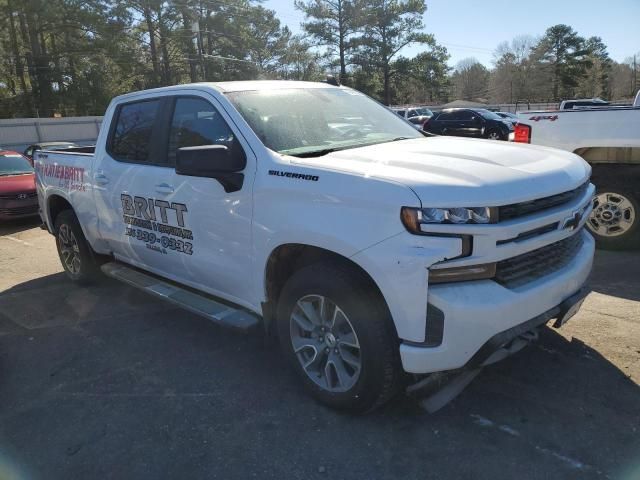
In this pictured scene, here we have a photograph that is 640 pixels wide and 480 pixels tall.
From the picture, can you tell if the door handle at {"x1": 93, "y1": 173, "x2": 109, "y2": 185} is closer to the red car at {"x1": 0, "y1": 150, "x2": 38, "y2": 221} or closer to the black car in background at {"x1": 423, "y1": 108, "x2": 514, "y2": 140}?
the red car at {"x1": 0, "y1": 150, "x2": 38, "y2": 221}

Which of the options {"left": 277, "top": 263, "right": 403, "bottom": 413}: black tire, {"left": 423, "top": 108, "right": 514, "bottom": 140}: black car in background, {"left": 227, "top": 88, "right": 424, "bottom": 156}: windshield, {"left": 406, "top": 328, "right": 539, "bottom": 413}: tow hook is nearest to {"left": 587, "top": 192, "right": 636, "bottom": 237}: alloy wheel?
{"left": 227, "top": 88, "right": 424, "bottom": 156}: windshield

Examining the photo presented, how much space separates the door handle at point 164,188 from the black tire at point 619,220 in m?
4.63

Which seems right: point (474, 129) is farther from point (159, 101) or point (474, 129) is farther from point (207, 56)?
point (207, 56)

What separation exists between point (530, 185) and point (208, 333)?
2831mm

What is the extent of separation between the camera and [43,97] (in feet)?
123

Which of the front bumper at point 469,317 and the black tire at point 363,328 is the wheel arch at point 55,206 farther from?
the front bumper at point 469,317

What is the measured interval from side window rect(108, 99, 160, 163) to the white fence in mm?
26617

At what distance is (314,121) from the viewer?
3631mm

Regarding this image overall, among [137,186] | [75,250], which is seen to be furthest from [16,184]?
[137,186]

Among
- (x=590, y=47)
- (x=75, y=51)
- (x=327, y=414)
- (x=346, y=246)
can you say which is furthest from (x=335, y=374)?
(x=590, y=47)

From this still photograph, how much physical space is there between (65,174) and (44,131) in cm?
2788

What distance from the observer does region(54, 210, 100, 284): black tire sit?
546 cm

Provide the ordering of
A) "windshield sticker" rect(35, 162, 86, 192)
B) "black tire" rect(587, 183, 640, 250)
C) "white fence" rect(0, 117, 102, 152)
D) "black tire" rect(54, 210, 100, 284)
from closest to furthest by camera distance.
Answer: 1. "windshield sticker" rect(35, 162, 86, 192)
2. "black tire" rect(54, 210, 100, 284)
3. "black tire" rect(587, 183, 640, 250)
4. "white fence" rect(0, 117, 102, 152)

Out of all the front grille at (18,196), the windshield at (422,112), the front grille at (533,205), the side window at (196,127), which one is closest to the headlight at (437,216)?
the front grille at (533,205)
